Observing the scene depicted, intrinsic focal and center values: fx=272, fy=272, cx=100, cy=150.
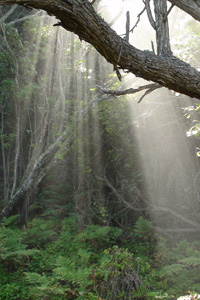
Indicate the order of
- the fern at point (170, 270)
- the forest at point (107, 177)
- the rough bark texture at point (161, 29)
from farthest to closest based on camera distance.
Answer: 1. the fern at point (170, 270)
2. the forest at point (107, 177)
3. the rough bark texture at point (161, 29)

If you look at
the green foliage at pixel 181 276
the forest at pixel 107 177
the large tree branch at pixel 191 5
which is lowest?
the green foliage at pixel 181 276

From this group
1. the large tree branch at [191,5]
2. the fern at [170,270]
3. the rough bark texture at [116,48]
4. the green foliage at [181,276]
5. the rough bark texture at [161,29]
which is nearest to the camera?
the rough bark texture at [116,48]

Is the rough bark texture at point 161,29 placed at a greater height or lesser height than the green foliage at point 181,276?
greater

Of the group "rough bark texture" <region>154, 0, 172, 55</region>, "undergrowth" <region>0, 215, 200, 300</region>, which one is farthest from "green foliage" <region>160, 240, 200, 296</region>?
"rough bark texture" <region>154, 0, 172, 55</region>

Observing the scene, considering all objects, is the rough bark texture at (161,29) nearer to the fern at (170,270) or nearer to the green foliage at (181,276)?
the green foliage at (181,276)

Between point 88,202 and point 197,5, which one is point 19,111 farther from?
point 197,5

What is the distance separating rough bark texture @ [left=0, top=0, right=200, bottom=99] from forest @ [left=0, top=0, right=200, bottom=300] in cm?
1

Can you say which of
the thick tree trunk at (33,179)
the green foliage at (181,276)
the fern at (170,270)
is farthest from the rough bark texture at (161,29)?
the thick tree trunk at (33,179)

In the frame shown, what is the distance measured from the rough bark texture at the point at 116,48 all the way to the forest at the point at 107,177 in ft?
0.04

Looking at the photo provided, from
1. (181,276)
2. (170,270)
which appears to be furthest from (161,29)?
(181,276)

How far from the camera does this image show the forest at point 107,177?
3471mm

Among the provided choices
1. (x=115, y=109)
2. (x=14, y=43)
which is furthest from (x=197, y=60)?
(x=14, y=43)

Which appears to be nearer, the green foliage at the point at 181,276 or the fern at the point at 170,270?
the green foliage at the point at 181,276

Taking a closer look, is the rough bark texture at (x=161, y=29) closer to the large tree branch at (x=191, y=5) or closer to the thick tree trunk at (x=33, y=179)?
the large tree branch at (x=191, y=5)
